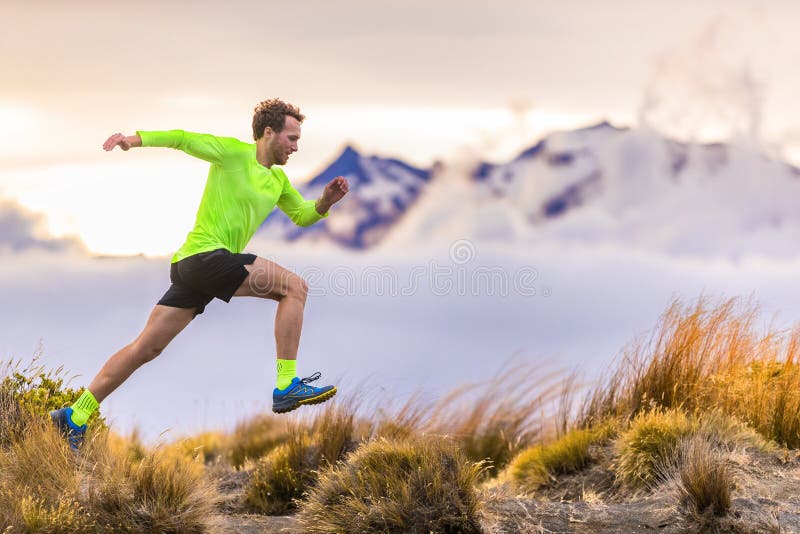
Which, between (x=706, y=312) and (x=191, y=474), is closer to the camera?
(x=191, y=474)

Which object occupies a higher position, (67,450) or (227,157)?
(227,157)

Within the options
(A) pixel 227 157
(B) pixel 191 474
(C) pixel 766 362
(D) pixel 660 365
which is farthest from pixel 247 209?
(C) pixel 766 362

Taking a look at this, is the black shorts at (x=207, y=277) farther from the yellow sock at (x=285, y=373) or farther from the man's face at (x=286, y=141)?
the man's face at (x=286, y=141)

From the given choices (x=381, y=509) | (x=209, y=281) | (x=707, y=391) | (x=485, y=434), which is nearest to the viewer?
(x=381, y=509)

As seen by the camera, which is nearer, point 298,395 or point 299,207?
point 298,395

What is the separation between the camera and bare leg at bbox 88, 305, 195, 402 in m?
7.43

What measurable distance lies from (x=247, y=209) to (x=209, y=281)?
63cm

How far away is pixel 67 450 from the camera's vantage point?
7270 millimetres

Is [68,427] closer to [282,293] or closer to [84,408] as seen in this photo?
[84,408]

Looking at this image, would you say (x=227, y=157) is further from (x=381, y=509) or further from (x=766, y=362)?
(x=766, y=362)

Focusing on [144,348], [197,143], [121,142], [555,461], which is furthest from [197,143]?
[555,461]

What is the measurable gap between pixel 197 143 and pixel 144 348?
154 centimetres

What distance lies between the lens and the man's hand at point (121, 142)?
721 cm

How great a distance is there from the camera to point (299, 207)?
8.03 metres
